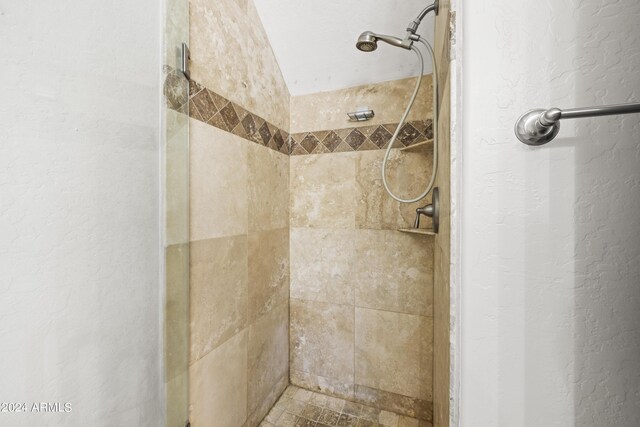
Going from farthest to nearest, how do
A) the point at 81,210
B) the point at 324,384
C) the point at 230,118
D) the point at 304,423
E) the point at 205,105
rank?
the point at 324,384, the point at 304,423, the point at 230,118, the point at 205,105, the point at 81,210

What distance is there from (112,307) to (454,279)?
773 millimetres

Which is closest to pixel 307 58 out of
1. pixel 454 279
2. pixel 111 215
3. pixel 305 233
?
pixel 305 233

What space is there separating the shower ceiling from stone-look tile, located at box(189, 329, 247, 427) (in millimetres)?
1338

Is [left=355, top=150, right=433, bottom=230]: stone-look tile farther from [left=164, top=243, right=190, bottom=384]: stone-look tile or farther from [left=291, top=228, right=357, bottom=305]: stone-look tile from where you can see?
[left=164, top=243, right=190, bottom=384]: stone-look tile

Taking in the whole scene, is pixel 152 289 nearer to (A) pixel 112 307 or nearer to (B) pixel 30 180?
(A) pixel 112 307

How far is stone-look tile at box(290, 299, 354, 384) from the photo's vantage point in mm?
1449

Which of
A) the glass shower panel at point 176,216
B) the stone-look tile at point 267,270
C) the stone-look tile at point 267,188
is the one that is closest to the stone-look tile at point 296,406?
the stone-look tile at point 267,270

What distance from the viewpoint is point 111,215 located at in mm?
644

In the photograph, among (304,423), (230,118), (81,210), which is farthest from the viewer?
(304,423)

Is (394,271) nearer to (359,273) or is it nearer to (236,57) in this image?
(359,273)

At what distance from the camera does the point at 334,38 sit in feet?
4.28

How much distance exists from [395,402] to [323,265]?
30.7 inches

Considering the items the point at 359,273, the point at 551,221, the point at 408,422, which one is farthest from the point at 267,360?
the point at 551,221

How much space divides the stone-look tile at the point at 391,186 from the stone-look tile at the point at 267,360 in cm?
68
